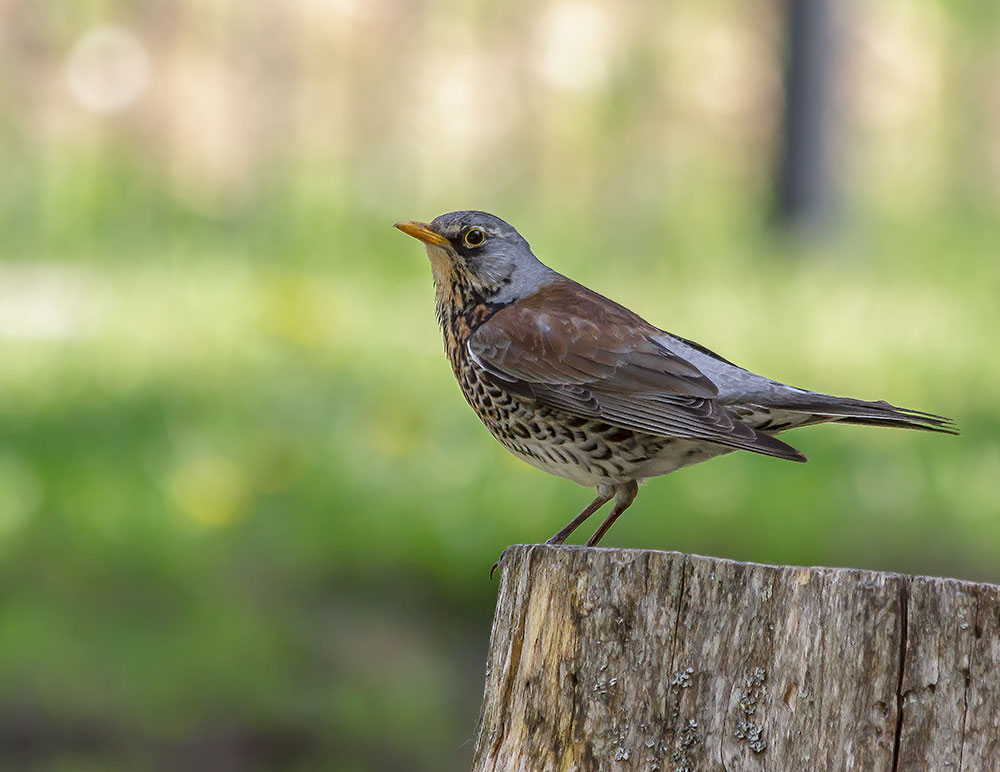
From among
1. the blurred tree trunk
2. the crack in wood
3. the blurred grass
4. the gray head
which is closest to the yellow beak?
the gray head

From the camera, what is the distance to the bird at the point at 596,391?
12.8ft

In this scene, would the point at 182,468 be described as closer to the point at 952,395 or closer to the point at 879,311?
the point at 952,395

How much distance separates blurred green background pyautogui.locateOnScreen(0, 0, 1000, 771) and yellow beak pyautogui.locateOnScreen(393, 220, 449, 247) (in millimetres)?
1967

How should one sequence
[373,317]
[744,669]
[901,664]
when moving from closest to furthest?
[901,664], [744,669], [373,317]

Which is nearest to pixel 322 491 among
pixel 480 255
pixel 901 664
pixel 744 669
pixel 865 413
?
pixel 480 255

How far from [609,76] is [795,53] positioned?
1.66m

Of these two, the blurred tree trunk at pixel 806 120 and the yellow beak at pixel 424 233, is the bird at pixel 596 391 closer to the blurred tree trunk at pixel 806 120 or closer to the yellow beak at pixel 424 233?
the yellow beak at pixel 424 233

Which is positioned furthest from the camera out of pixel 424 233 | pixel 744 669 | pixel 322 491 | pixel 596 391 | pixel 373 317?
pixel 373 317

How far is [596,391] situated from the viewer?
4.07m

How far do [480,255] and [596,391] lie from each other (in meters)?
0.73

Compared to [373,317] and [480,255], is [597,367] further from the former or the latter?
[373,317]

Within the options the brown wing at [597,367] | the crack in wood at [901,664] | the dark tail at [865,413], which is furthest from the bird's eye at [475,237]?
the crack in wood at [901,664]

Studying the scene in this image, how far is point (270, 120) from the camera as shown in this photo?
12.1 metres

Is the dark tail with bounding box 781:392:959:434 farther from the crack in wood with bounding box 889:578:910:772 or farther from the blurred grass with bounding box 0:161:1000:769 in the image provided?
the blurred grass with bounding box 0:161:1000:769
